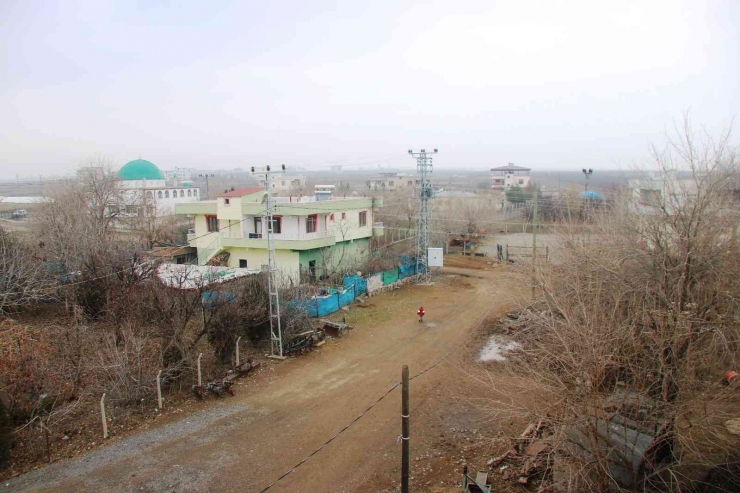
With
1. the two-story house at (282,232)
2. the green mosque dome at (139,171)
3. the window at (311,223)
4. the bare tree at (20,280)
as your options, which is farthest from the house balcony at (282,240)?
the green mosque dome at (139,171)

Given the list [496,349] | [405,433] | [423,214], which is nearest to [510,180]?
[423,214]

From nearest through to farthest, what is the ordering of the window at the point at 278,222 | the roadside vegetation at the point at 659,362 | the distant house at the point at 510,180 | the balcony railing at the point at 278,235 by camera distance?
the roadside vegetation at the point at 659,362
the balcony railing at the point at 278,235
the window at the point at 278,222
the distant house at the point at 510,180

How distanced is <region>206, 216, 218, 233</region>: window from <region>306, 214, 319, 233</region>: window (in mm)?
6027

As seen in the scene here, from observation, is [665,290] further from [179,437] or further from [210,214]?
[210,214]

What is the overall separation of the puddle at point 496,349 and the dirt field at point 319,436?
1.35 ft

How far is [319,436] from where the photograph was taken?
1023 centimetres

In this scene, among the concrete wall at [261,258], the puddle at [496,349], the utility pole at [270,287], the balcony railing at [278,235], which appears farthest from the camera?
the balcony railing at [278,235]

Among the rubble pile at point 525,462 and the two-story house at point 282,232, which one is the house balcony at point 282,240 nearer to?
the two-story house at point 282,232

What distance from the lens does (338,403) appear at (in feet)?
39.1

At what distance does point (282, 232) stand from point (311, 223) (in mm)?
1703

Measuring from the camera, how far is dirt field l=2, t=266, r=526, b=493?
861cm

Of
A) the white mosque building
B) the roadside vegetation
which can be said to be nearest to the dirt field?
the roadside vegetation

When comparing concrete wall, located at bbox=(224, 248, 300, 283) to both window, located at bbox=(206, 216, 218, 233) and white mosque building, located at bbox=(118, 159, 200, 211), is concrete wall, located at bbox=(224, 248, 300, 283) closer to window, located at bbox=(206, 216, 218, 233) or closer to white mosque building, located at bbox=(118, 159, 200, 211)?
window, located at bbox=(206, 216, 218, 233)

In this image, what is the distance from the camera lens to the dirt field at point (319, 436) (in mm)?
8609
